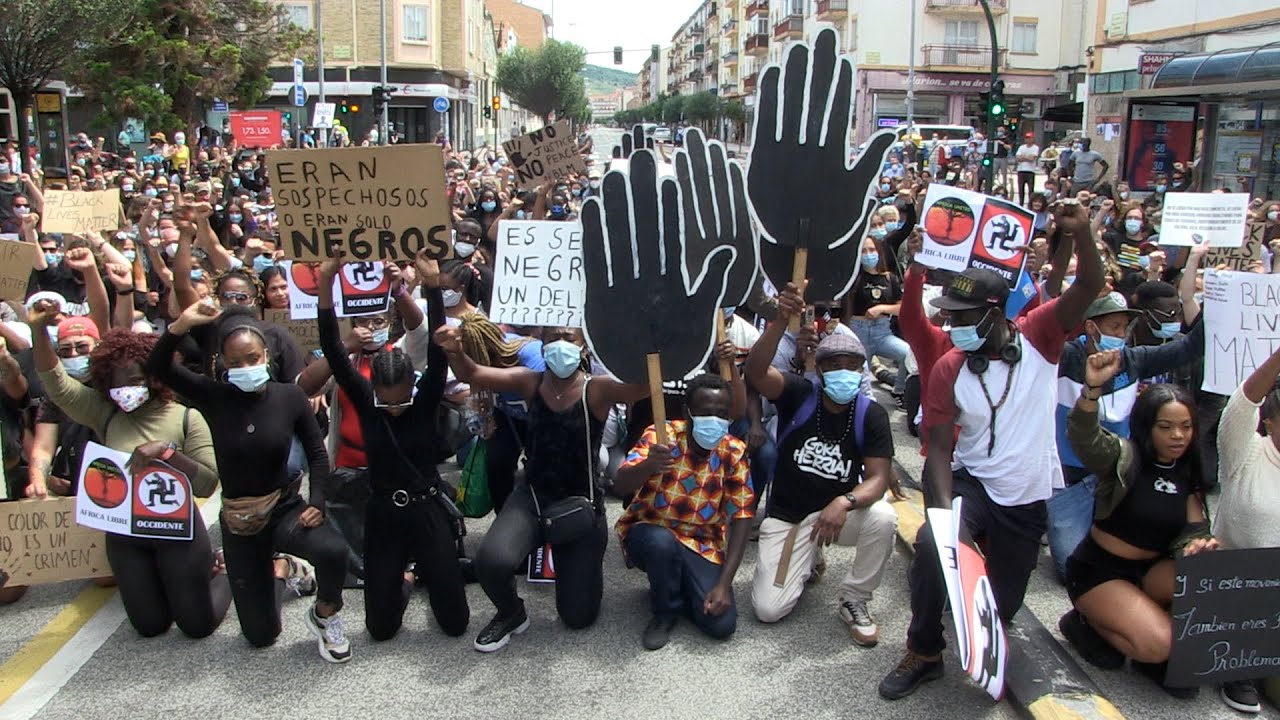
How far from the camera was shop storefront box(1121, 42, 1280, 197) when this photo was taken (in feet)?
76.6

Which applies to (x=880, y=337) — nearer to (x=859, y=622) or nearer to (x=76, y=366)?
(x=859, y=622)

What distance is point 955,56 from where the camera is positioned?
55312 mm

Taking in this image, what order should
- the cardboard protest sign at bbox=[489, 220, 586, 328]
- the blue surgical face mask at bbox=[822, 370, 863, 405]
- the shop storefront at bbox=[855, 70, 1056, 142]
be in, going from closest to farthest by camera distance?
the blue surgical face mask at bbox=[822, 370, 863, 405], the cardboard protest sign at bbox=[489, 220, 586, 328], the shop storefront at bbox=[855, 70, 1056, 142]

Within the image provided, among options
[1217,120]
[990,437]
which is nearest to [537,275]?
[990,437]

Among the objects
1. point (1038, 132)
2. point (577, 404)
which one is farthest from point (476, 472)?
point (1038, 132)

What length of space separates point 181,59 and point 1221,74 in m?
23.8

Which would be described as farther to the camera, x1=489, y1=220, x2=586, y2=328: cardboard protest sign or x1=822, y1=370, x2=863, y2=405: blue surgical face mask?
x1=489, y1=220, x2=586, y2=328: cardboard protest sign

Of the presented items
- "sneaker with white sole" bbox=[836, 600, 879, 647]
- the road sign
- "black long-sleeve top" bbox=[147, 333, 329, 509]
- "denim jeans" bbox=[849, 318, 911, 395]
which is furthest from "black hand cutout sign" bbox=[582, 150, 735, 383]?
the road sign

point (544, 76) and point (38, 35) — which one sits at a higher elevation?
point (544, 76)

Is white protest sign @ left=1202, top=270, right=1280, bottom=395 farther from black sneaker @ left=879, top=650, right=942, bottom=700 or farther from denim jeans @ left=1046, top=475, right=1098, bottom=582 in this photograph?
black sneaker @ left=879, top=650, right=942, bottom=700

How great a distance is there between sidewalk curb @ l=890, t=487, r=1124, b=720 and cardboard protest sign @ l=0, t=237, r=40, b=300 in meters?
5.66

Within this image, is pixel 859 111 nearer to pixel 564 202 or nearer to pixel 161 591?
pixel 564 202

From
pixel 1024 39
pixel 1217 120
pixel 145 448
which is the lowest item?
pixel 145 448

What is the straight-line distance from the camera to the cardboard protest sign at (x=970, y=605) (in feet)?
13.5
